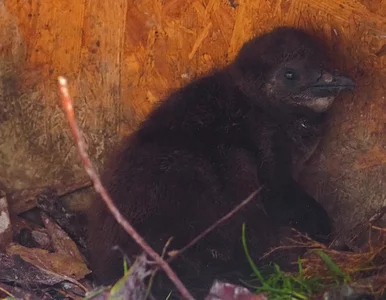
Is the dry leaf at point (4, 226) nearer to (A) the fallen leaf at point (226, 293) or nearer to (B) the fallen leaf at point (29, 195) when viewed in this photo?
(B) the fallen leaf at point (29, 195)

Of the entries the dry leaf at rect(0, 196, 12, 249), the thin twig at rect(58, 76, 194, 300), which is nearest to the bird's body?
the dry leaf at rect(0, 196, 12, 249)

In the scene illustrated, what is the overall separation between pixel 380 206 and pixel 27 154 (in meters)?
2.07

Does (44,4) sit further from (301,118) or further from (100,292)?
(100,292)

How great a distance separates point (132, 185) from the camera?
3.90 meters

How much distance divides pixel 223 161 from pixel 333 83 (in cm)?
89

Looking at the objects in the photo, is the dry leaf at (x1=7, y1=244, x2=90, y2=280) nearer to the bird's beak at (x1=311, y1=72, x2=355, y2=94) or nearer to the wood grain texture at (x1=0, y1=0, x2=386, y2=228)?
the wood grain texture at (x1=0, y1=0, x2=386, y2=228)

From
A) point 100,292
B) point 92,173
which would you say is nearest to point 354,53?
point 100,292

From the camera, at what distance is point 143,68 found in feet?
16.4

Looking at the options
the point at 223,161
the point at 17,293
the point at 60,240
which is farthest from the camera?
the point at 60,240

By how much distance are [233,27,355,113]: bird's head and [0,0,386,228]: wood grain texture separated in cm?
15

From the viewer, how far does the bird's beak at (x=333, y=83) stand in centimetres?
454

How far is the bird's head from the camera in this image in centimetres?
464

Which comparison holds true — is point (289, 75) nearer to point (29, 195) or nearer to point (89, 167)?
point (29, 195)

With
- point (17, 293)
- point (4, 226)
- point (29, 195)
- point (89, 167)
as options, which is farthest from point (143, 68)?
point (89, 167)
